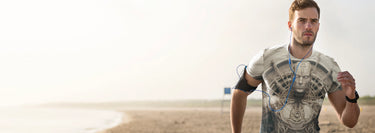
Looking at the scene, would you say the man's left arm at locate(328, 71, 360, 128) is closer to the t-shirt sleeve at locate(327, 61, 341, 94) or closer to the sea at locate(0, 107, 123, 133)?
the t-shirt sleeve at locate(327, 61, 341, 94)

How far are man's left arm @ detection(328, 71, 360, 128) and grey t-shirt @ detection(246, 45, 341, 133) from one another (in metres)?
0.08

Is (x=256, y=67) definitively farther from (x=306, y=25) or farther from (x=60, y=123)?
(x=60, y=123)

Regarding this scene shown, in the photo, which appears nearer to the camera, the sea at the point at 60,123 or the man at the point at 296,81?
the man at the point at 296,81

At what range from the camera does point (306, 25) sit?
3252mm

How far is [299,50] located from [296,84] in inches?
12.3

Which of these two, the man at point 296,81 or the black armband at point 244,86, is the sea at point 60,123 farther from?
the man at point 296,81

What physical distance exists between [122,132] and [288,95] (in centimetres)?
1322

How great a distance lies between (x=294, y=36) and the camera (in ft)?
11.1

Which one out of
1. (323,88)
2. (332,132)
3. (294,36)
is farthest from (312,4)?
(332,132)

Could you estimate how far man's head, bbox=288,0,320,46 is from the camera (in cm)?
327

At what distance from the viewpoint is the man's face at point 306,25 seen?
10.7 feet

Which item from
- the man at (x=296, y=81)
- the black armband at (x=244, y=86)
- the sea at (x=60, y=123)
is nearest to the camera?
the man at (x=296, y=81)

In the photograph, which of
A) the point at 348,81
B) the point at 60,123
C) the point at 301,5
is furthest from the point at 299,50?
the point at 60,123

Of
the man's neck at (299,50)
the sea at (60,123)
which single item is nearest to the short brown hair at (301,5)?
the man's neck at (299,50)
